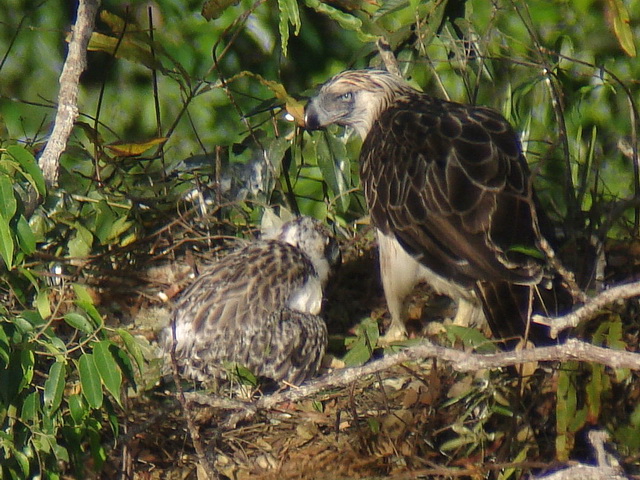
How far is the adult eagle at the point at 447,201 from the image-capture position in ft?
14.7

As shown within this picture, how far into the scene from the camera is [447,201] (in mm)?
4664

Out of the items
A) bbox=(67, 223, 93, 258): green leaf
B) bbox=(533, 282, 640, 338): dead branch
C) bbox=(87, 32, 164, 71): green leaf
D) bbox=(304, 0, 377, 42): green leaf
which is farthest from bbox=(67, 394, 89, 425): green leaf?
bbox=(304, 0, 377, 42): green leaf

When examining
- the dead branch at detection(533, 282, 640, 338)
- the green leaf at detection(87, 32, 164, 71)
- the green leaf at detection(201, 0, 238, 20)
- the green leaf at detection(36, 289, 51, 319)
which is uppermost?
the green leaf at detection(201, 0, 238, 20)

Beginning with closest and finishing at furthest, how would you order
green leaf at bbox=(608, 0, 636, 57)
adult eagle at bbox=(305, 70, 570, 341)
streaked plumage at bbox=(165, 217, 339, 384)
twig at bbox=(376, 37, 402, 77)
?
adult eagle at bbox=(305, 70, 570, 341) → streaked plumage at bbox=(165, 217, 339, 384) → green leaf at bbox=(608, 0, 636, 57) → twig at bbox=(376, 37, 402, 77)

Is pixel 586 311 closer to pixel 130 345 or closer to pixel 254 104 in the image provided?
pixel 130 345

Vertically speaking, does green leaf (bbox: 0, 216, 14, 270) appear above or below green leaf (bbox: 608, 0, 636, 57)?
below

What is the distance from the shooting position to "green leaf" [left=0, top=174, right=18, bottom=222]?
11.3 feet

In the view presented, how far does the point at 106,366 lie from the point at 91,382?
0.07 m

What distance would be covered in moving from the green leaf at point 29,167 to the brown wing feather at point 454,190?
1.86m

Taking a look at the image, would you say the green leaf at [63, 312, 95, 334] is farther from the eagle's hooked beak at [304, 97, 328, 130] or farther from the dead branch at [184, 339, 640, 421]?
the eagle's hooked beak at [304, 97, 328, 130]

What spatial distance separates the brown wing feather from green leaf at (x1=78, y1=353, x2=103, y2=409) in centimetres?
171

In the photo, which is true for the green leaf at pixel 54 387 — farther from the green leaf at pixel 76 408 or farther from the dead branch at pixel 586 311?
the dead branch at pixel 586 311

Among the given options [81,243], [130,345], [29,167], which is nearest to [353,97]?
[81,243]

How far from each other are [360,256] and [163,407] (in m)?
1.80
